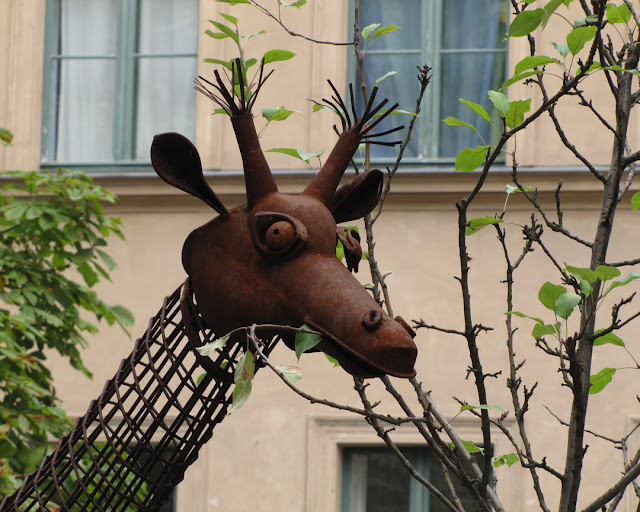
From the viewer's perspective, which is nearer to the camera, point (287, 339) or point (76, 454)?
point (287, 339)

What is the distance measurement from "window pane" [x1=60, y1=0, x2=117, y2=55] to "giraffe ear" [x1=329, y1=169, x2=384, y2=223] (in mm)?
8436

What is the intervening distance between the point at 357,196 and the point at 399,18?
26.2ft

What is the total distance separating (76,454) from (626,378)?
707 centimetres

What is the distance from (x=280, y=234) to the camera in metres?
2.75

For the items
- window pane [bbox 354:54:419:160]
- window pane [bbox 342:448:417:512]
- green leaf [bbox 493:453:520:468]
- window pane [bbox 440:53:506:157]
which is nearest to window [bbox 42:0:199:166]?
window pane [bbox 354:54:419:160]

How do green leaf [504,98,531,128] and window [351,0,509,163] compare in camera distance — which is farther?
window [351,0,509,163]

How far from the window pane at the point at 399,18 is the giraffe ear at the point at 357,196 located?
7827mm

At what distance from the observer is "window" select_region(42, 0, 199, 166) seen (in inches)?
434

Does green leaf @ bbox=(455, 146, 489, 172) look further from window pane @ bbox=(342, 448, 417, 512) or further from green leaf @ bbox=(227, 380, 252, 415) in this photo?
window pane @ bbox=(342, 448, 417, 512)

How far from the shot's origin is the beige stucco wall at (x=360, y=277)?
31.9ft

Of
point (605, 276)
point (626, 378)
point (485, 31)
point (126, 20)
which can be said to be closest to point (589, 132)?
point (485, 31)

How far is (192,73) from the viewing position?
11023 mm

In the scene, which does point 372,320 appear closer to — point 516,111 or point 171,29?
point 516,111

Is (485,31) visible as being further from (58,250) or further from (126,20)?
(58,250)
